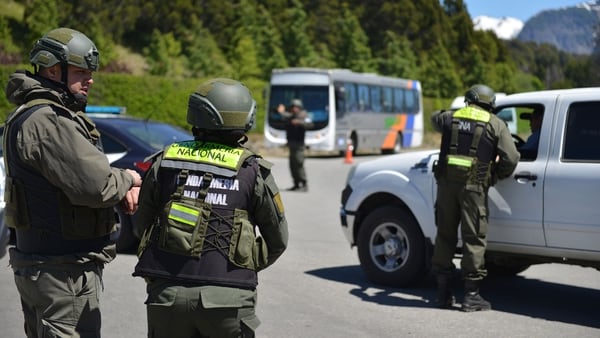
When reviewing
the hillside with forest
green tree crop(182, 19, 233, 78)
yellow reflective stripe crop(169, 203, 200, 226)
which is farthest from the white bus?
yellow reflective stripe crop(169, 203, 200, 226)

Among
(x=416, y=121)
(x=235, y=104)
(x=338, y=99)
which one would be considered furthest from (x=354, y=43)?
(x=235, y=104)

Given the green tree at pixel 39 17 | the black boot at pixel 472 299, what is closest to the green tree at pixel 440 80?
the green tree at pixel 39 17

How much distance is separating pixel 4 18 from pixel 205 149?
3232cm

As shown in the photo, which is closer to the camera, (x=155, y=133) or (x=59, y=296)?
(x=59, y=296)

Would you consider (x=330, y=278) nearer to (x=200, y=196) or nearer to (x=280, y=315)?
(x=280, y=315)

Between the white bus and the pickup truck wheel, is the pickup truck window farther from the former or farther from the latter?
the white bus

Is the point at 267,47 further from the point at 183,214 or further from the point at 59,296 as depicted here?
the point at 183,214

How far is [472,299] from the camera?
24.1 ft

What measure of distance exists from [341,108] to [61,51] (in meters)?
28.5

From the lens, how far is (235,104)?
3.58 meters

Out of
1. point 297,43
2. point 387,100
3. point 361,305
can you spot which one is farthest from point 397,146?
point 361,305

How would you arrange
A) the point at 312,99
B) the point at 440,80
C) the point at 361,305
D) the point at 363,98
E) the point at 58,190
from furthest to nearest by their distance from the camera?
1. the point at 440,80
2. the point at 363,98
3. the point at 312,99
4. the point at 361,305
5. the point at 58,190

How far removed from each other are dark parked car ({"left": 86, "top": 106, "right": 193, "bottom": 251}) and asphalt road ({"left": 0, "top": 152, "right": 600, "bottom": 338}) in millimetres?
284

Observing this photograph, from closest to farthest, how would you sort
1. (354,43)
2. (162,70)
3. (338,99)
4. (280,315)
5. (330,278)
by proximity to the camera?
1. (280,315)
2. (330,278)
3. (338,99)
4. (162,70)
5. (354,43)
